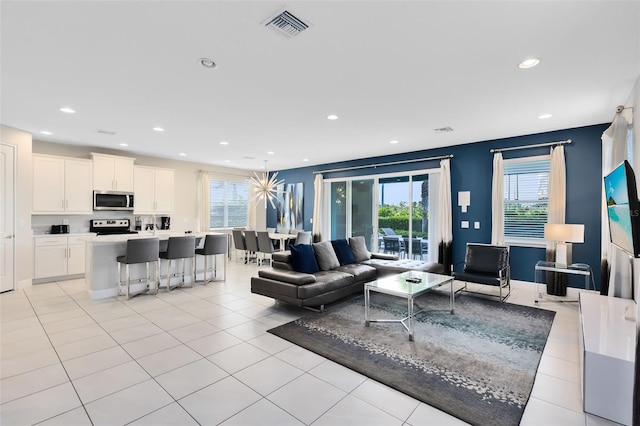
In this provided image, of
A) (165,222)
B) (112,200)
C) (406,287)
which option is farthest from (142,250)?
(406,287)

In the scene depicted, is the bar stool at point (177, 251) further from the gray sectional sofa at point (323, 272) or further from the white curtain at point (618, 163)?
the white curtain at point (618, 163)

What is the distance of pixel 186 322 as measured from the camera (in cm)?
385

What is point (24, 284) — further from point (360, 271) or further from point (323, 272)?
point (360, 271)

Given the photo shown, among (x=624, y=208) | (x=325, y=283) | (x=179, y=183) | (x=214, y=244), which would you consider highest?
(x=179, y=183)

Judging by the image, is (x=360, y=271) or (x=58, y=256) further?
(x=58, y=256)

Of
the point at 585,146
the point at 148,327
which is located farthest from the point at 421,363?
the point at 585,146

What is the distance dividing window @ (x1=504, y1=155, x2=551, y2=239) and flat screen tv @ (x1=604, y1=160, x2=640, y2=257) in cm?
266

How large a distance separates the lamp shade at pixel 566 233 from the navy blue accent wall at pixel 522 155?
0.77m

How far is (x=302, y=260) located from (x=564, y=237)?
4004 mm

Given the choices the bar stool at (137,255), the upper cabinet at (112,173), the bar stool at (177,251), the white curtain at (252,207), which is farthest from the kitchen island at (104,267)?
the white curtain at (252,207)

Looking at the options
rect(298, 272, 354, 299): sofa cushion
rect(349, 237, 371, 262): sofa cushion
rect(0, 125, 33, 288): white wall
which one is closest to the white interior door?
rect(0, 125, 33, 288): white wall

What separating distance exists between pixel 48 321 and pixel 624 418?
579cm

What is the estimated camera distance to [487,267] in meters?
5.26

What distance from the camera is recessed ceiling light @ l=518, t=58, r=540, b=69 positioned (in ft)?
9.32
